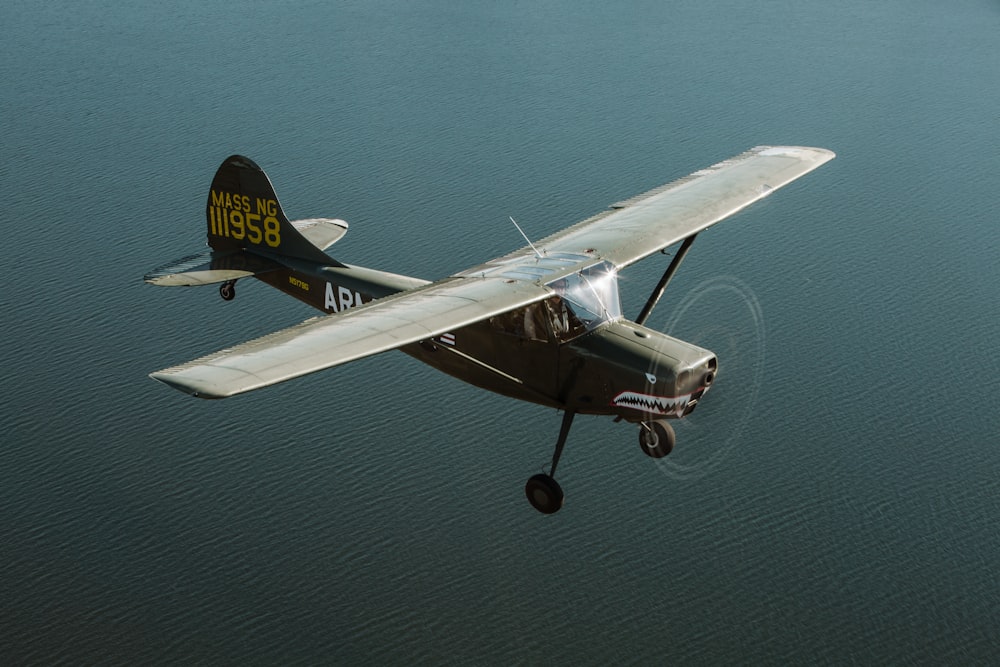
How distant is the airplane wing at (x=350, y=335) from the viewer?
12.6m

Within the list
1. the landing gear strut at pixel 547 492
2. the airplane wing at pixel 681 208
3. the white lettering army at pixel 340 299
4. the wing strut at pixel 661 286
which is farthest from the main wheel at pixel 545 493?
the white lettering army at pixel 340 299

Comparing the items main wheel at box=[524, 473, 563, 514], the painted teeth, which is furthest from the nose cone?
main wheel at box=[524, 473, 563, 514]

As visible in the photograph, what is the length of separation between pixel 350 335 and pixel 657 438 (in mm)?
5042

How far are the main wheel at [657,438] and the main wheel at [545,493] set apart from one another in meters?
1.47

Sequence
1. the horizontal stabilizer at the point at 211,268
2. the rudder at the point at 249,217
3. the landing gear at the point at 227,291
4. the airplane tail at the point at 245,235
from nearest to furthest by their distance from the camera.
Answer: the horizontal stabilizer at the point at 211,268 → the airplane tail at the point at 245,235 → the rudder at the point at 249,217 → the landing gear at the point at 227,291

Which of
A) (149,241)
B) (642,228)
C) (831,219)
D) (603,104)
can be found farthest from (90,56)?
(642,228)

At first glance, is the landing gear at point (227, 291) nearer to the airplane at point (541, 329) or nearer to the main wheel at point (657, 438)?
the airplane at point (541, 329)

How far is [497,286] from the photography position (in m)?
16.0

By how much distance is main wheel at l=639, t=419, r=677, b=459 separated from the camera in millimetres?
16234

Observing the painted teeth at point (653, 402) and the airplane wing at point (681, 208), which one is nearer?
the painted teeth at point (653, 402)

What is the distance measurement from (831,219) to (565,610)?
16802 mm

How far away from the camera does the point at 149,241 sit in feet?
98.5

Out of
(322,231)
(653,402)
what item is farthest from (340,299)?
(653,402)

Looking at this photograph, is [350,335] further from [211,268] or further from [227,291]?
[227,291]
